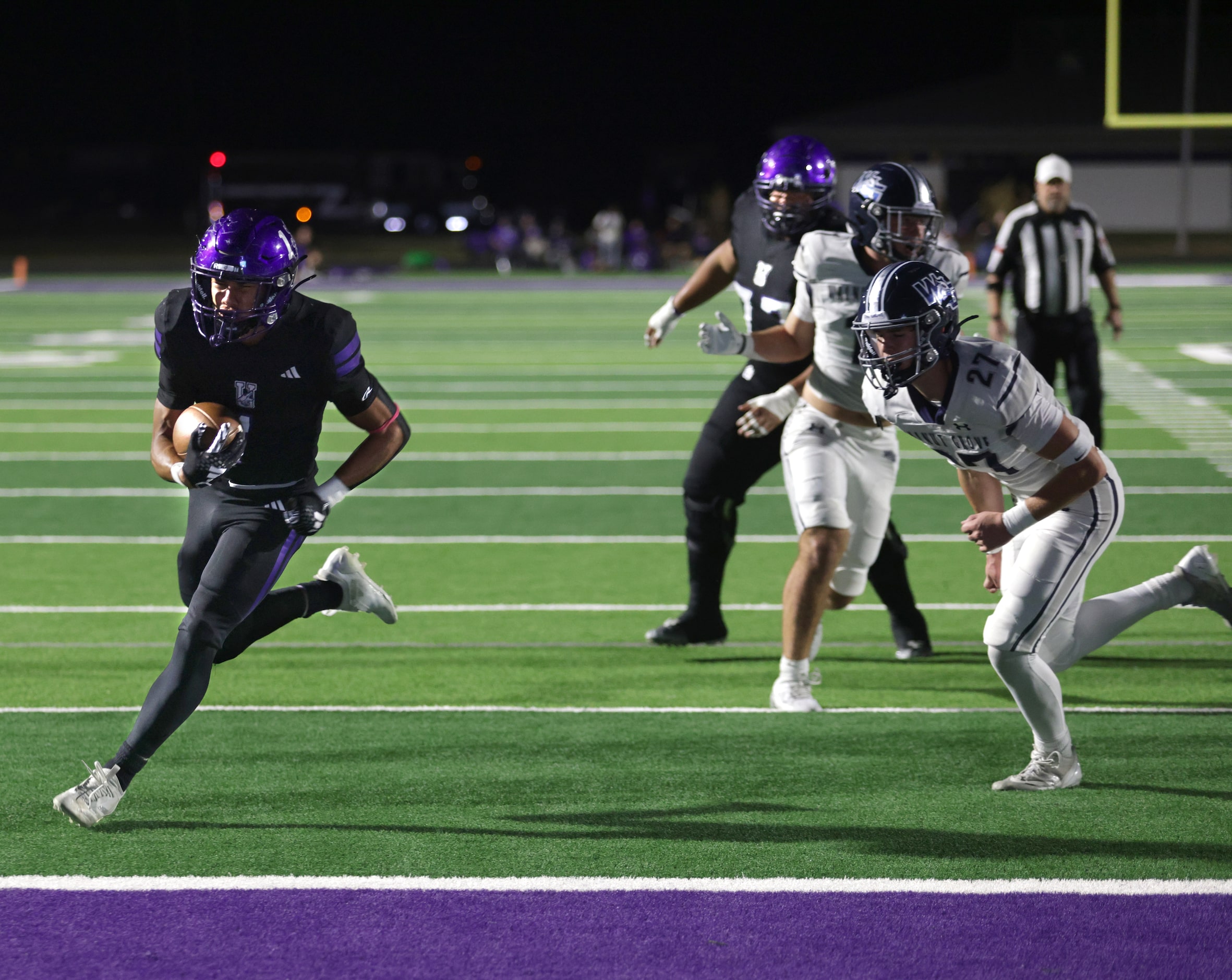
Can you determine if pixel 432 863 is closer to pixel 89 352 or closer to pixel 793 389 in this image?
pixel 793 389

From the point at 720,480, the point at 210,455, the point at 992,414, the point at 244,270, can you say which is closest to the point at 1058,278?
the point at 720,480

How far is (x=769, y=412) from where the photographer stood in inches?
224

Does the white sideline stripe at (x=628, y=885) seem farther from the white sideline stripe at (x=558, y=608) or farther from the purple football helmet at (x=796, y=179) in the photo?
the white sideline stripe at (x=558, y=608)

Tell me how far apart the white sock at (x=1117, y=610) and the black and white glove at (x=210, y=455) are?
244cm

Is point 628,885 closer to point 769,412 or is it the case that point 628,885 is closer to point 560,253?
point 769,412

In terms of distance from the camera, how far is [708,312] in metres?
22.0

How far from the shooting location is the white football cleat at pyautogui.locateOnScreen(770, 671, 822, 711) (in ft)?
17.9

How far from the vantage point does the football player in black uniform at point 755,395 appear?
5746mm

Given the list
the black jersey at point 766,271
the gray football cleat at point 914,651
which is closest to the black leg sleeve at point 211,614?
the black jersey at point 766,271

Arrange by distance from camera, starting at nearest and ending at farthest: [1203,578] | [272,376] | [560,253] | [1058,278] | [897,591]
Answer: [272,376]
[1203,578]
[897,591]
[1058,278]
[560,253]

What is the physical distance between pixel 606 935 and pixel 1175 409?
10.6 m

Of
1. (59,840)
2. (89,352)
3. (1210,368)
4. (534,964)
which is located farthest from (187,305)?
(89,352)

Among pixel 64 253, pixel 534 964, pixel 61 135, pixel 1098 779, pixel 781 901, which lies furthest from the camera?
pixel 61 135

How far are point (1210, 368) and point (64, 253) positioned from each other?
108 ft
